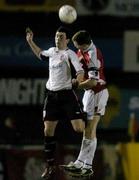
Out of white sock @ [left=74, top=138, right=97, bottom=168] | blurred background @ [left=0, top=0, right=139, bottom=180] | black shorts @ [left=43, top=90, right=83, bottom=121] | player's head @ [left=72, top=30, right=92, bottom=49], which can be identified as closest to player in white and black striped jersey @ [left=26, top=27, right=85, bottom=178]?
black shorts @ [left=43, top=90, right=83, bottom=121]

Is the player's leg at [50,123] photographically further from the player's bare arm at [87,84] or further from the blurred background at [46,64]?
the blurred background at [46,64]

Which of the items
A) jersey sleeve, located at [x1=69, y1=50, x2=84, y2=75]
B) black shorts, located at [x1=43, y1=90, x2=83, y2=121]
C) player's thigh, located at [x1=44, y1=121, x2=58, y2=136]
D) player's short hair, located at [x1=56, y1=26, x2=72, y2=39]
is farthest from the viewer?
player's thigh, located at [x1=44, y1=121, x2=58, y2=136]

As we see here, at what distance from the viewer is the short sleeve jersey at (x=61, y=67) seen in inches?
566

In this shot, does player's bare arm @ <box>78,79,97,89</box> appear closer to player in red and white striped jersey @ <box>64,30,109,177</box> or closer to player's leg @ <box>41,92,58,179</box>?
player in red and white striped jersey @ <box>64,30,109,177</box>

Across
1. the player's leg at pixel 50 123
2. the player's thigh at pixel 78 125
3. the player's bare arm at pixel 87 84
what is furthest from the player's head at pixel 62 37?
the player's thigh at pixel 78 125

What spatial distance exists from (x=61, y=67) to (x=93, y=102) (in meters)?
0.88

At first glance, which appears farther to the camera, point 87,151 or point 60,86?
point 87,151

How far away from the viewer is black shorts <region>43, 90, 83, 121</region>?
577 inches

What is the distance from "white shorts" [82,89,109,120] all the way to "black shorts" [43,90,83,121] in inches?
5.7

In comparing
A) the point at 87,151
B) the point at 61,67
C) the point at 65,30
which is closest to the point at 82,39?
the point at 65,30

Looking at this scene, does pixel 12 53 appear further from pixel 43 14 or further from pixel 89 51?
pixel 89 51

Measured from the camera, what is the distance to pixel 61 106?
1478cm

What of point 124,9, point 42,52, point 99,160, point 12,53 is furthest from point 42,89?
point 42,52

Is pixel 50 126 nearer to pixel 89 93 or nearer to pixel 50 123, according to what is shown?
pixel 50 123
